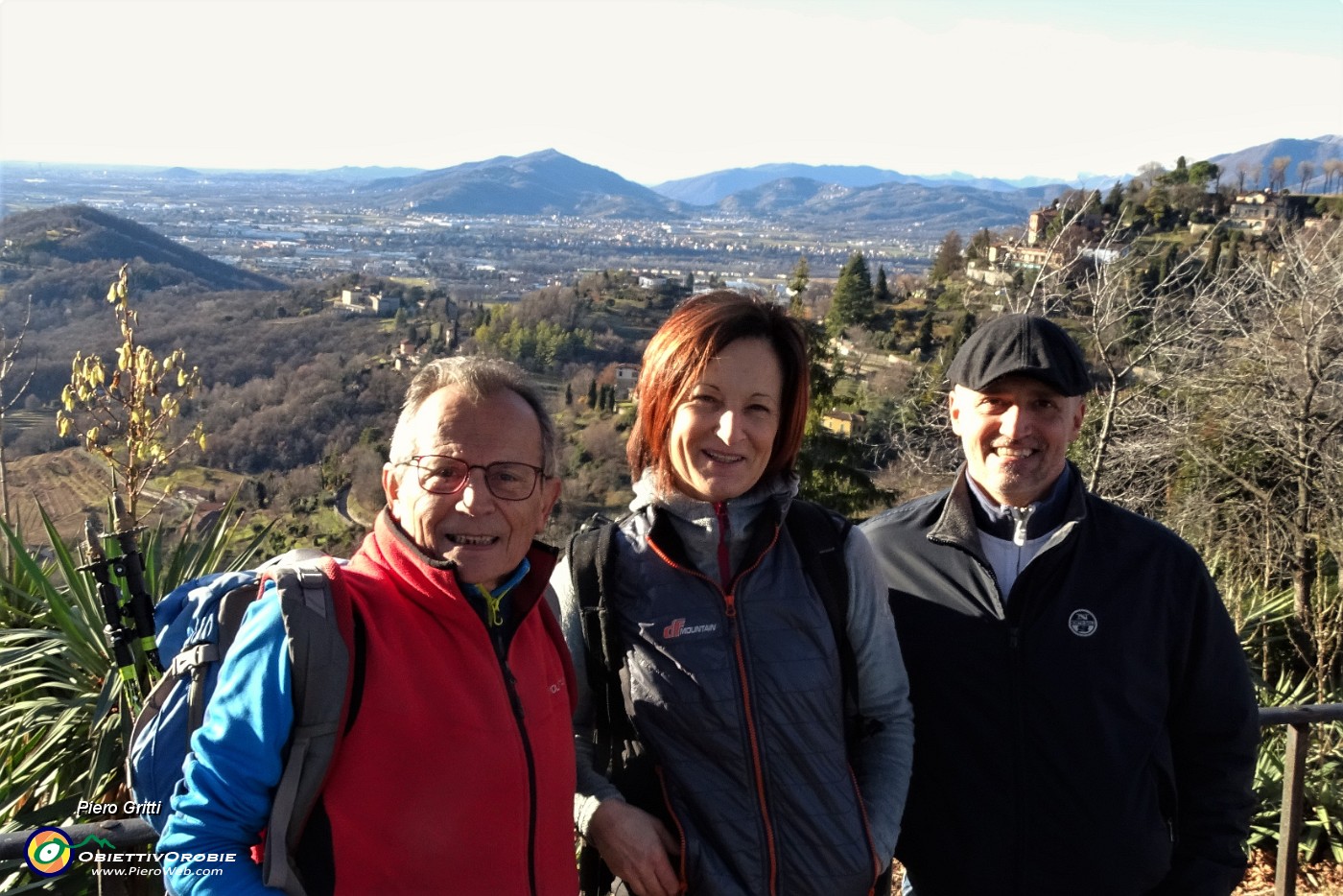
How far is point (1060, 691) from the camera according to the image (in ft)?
6.19

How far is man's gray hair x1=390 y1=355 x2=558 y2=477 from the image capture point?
1.54m

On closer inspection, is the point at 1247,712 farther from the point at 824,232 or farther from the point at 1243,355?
the point at 824,232

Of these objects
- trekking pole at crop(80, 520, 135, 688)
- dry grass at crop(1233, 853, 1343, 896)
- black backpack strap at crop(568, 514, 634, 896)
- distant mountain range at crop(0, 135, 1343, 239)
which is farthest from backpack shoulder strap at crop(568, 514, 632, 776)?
distant mountain range at crop(0, 135, 1343, 239)

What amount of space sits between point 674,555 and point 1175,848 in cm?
124

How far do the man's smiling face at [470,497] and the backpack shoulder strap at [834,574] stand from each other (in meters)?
0.53

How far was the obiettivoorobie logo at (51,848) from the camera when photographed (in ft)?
5.20

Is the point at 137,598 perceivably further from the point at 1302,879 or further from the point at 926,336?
the point at 926,336

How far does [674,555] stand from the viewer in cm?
173

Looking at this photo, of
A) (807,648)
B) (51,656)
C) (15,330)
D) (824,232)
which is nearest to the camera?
(807,648)

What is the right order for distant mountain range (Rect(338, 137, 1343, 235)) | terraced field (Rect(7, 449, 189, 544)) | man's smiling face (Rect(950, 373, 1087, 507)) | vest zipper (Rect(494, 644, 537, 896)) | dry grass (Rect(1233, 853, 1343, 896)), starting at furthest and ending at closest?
distant mountain range (Rect(338, 137, 1343, 235)) < terraced field (Rect(7, 449, 189, 544)) < dry grass (Rect(1233, 853, 1343, 896)) < man's smiling face (Rect(950, 373, 1087, 507)) < vest zipper (Rect(494, 644, 537, 896))

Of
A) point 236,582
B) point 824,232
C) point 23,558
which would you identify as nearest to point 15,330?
point 23,558

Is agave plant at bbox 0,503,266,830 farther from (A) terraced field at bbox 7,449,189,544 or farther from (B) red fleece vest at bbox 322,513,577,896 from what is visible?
(A) terraced field at bbox 7,449,189,544

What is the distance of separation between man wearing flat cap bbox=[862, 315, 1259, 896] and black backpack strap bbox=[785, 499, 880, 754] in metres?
0.26


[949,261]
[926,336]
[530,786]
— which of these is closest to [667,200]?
[949,261]
